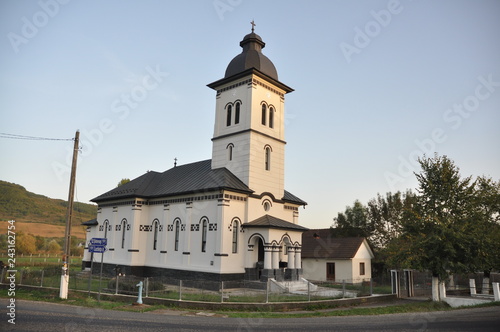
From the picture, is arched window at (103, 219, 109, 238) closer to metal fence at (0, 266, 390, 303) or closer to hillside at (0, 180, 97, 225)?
metal fence at (0, 266, 390, 303)

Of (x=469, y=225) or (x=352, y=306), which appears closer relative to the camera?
(x=352, y=306)

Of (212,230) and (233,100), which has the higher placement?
(233,100)

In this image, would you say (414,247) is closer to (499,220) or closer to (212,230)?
(499,220)

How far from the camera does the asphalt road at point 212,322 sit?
11.0m

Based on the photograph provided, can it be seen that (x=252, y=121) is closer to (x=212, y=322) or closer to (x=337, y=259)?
(x=337, y=259)

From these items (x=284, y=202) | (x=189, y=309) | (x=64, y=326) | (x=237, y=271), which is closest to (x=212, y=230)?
(x=237, y=271)

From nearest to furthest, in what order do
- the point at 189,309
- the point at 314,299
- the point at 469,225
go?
the point at 189,309
the point at 314,299
the point at 469,225

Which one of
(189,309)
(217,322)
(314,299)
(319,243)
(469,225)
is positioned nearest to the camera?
(217,322)

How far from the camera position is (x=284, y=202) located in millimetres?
28859

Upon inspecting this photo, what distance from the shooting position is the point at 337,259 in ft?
116

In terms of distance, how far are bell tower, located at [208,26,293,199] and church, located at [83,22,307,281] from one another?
0.25 ft

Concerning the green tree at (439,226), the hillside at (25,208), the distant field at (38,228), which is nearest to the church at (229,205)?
the green tree at (439,226)

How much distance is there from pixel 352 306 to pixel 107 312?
11295 millimetres

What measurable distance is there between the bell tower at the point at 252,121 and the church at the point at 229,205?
78mm
